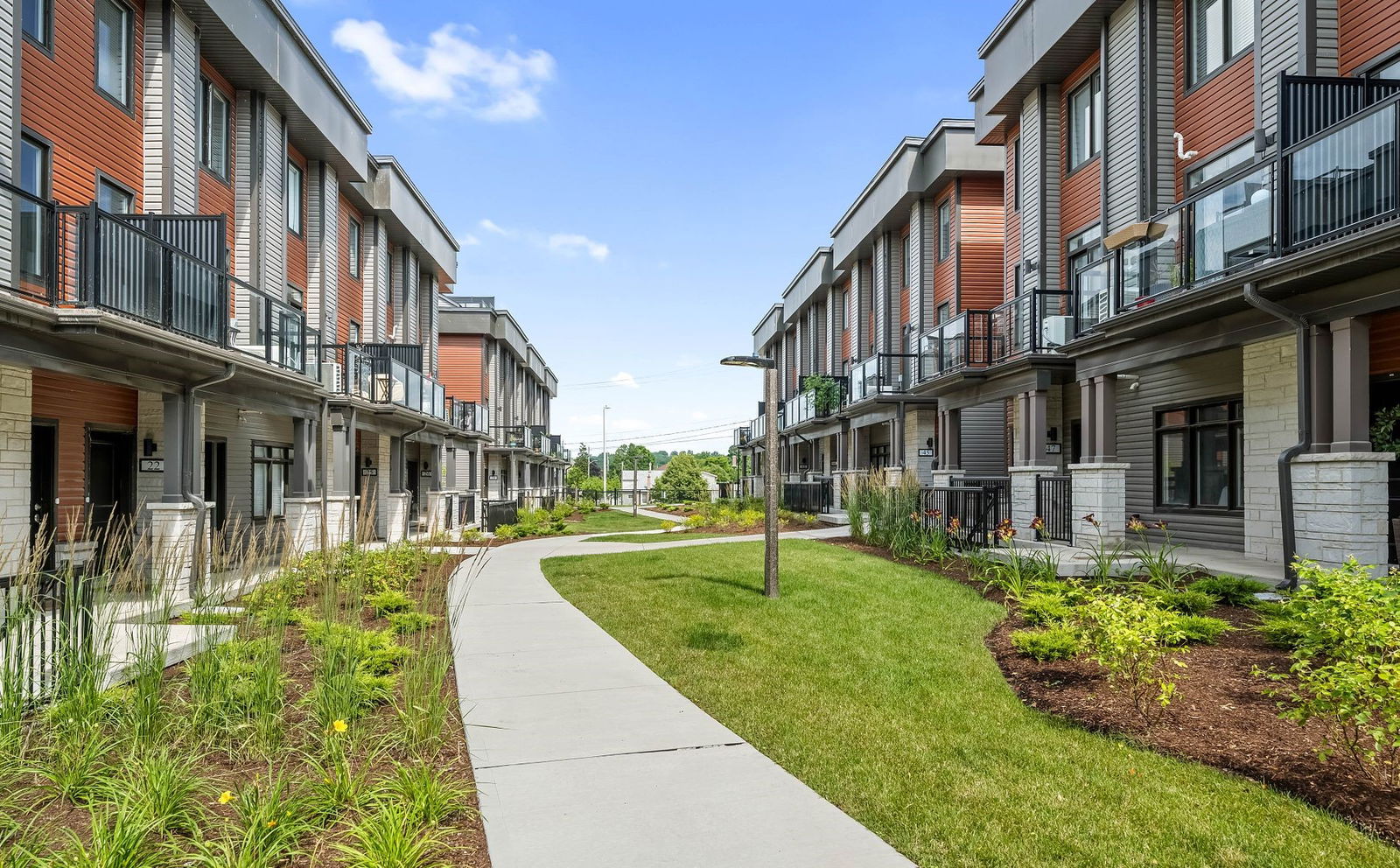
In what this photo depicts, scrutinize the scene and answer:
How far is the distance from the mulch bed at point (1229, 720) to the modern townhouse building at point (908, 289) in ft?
43.9

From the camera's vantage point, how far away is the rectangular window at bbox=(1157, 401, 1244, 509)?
13.3 metres

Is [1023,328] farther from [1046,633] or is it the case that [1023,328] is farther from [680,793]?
[680,793]

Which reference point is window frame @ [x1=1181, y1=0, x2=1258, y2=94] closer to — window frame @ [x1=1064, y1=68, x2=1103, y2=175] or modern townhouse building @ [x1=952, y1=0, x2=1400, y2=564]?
modern townhouse building @ [x1=952, y1=0, x2=1400, y2=564]

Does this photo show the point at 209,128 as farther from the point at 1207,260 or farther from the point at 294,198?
the point at 1207,260

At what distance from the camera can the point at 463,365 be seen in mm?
36781

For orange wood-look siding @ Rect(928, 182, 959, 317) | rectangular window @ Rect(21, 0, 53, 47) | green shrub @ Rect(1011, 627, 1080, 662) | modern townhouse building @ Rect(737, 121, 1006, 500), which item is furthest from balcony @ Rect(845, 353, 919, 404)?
rectangular window @ Rect(21, 0, 53, 47)

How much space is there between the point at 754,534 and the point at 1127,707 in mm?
15357

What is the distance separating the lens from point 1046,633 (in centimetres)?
671

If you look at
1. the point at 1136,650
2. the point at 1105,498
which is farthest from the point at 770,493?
the point at 1105,498

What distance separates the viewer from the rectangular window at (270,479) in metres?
18.0

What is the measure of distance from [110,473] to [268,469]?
17.2 ft

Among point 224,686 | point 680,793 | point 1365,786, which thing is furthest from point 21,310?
point 1365,786

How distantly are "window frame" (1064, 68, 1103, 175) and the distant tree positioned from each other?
4695 cm

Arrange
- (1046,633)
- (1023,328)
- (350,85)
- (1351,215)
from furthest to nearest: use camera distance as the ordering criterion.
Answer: (350,85), (1023,328), (1351,215), (1046,633)
